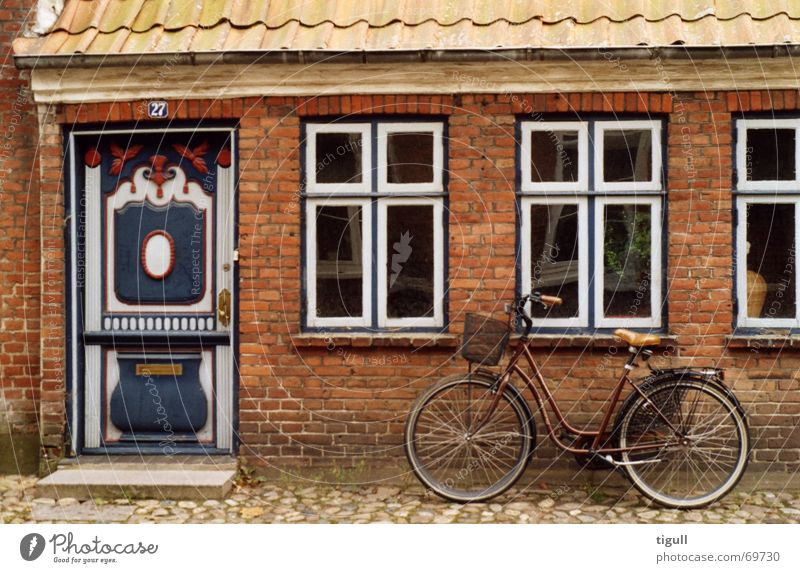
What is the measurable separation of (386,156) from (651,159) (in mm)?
1963

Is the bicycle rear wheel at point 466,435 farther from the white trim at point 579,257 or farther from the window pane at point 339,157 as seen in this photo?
the window pane at point 339,157

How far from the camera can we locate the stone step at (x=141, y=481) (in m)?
6.83

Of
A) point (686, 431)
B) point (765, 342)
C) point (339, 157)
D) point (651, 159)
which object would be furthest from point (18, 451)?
point (765, 342)

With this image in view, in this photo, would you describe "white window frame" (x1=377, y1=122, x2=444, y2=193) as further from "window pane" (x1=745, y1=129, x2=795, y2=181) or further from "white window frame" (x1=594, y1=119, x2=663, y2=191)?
"window pane" (x1=745, y1=129, x2=795, y2=181)

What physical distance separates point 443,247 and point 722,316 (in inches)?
82.8

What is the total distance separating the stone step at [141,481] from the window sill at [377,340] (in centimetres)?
113

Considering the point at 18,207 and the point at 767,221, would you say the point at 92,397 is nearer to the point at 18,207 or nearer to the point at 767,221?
the point at 18,207

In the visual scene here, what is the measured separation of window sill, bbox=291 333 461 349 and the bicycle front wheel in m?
1.42

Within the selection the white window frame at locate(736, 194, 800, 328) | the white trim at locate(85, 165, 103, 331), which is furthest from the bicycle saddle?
the white trim at locate(85, 165, 103, 331)

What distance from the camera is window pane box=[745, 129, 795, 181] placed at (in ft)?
23.2

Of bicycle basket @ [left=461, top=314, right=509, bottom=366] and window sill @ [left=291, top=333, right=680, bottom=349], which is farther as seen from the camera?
window sill @ [left=291, top=333, right=680, bottom=349]

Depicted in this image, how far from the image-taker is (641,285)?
7.16m

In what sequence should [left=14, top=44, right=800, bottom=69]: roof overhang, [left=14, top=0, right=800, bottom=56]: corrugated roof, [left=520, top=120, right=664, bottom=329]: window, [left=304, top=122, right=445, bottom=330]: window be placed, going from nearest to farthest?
[left=14, top=44, right=800, bottom=69]: roof overhang → [left=14, top=0, right=800, bottom=56]: corrugated roof → [left=520, top=120, right=664, bottom=329]: window → [left=304, top=122, right=445, bottom=330]: window

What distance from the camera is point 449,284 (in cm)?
718
